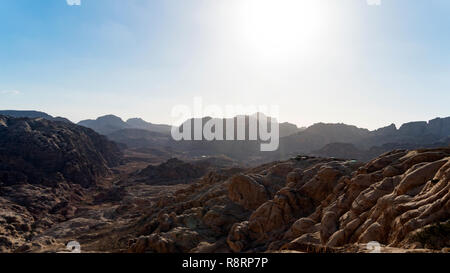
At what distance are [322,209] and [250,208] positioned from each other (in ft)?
26.9

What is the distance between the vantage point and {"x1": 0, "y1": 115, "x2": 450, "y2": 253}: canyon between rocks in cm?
1278

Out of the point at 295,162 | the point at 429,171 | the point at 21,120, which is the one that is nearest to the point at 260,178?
the point at 295,162

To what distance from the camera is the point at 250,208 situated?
89.2 feet

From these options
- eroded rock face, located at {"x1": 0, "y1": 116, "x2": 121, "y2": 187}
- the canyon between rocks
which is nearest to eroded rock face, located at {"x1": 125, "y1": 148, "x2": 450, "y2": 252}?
the canyon between rocks

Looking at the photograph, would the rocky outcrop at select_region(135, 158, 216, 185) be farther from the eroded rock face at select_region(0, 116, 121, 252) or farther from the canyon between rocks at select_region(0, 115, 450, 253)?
the eroded rock face at select_region(0, 116, 121, 252)

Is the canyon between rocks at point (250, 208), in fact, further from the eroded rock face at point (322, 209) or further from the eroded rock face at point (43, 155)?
the eroded rock face at point (43, 155)

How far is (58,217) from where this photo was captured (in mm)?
48594

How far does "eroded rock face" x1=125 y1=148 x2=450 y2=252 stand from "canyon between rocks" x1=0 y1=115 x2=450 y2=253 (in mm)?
65

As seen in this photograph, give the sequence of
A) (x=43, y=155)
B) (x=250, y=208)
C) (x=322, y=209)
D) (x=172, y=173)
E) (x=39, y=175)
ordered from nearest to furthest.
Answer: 1. (x=322, y=209)
2. (x=250, y=208)
3. (x=39, y=175)
4. (x=43, y=155)
5. (x=172, y=173)

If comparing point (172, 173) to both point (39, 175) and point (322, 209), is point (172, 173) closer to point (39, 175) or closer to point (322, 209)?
point (39, 175)

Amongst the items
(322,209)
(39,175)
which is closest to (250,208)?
(322,209)
